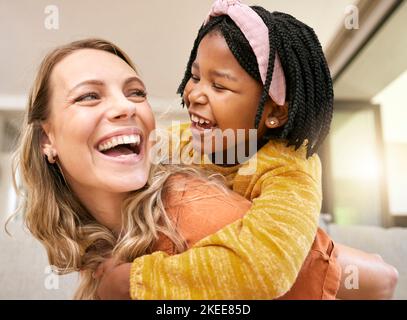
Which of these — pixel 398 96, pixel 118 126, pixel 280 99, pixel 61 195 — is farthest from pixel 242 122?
pixel 398 96

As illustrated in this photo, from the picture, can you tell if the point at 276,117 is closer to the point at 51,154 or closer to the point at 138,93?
the point at 138,93

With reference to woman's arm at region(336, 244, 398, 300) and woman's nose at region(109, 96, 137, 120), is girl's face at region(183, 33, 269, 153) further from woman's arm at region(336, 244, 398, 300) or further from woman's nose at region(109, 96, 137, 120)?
woman's arm at region(336, 244, 398, 300)

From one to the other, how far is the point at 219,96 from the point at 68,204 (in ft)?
0.94

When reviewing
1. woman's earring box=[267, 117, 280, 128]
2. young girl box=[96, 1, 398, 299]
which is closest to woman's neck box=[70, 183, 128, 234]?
young girl box=[96, 1, 398, 299]

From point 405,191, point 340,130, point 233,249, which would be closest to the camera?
point 233,249

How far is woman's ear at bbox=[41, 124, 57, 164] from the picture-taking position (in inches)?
26.1

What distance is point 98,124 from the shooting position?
63 centimetres

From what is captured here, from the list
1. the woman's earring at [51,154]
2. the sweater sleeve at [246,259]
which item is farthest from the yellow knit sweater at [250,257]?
the woman's earring at [51,154]

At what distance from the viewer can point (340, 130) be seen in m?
0.81

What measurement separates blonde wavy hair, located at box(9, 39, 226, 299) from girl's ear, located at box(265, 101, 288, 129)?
110 mm

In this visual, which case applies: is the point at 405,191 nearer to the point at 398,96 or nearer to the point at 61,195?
the point at 398,96

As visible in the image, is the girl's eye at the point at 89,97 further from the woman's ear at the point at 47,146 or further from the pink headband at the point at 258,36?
the pink headband at the point at 258,36

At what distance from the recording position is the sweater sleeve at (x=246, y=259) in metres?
0.54
